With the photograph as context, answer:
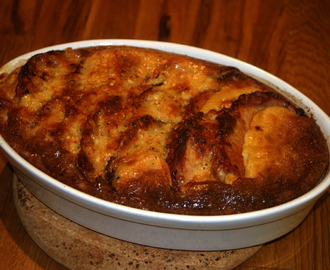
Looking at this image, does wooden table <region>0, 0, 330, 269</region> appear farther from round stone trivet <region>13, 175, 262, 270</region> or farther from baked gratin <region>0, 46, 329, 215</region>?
round stone trivet <region>13, 175, 262, 270</region>

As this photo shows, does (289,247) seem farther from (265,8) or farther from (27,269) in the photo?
(265,8)

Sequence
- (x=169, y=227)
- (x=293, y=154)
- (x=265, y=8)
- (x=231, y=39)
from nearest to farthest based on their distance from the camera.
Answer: (x=169, y=227) < (x=293, y=154) < (x=231, y=39) < (x=265, y=8)

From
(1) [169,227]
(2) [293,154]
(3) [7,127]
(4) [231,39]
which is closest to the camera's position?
(1) [169,227]

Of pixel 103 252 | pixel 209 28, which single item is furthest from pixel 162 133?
pixel 209 28

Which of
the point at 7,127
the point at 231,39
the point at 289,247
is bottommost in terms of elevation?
the point at 289,247

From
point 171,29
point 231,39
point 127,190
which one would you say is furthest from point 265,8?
point 127,190

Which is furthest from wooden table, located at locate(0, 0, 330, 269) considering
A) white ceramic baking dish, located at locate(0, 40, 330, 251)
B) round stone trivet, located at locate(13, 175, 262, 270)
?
round stone trivet, located at locate(13, 175, 262, 270)
